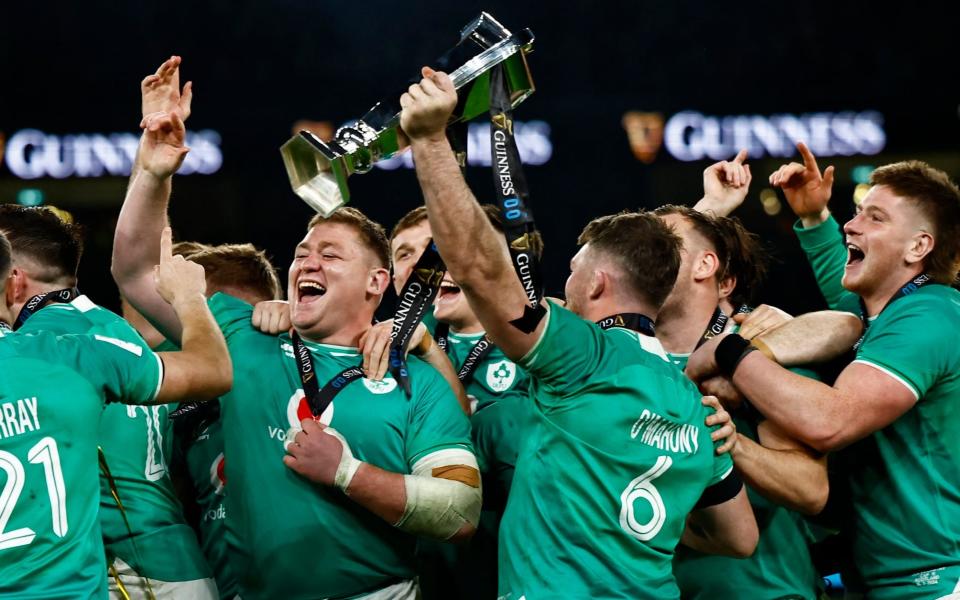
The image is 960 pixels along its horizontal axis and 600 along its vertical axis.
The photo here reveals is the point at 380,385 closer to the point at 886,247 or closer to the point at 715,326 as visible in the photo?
the point at 715,326

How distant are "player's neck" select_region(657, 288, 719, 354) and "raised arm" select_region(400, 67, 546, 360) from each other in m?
1.18

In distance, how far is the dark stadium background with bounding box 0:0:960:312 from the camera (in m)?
8.53

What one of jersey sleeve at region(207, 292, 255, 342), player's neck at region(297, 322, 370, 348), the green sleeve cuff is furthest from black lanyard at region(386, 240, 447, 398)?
the green sleeve cuff

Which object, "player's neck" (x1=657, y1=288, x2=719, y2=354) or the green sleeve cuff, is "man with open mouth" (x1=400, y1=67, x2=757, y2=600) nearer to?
"player's neck" (x1=657, y1=288, x2=719, y2=354)

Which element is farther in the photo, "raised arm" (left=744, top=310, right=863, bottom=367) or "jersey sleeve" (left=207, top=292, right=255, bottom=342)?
"jersey sleeve" (left=207, top=292, right=255, bottom=342)

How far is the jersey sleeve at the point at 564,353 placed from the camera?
2.89m

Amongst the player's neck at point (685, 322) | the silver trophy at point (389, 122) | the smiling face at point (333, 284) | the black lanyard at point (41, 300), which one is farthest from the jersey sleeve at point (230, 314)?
the player's neck at point (685, 322)

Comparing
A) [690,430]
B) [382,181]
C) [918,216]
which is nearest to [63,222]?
[690,430]

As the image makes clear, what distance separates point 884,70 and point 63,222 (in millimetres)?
7359

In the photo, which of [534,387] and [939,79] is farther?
[939,79]

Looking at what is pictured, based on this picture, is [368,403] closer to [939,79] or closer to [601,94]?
[601,94]

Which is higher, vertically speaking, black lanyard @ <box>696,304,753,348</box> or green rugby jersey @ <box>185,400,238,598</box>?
black lanyard @ <box>696,304,753,348</box>

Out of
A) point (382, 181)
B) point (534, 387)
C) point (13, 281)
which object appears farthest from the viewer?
point (382, 181)

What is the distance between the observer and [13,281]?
11.7 ft
